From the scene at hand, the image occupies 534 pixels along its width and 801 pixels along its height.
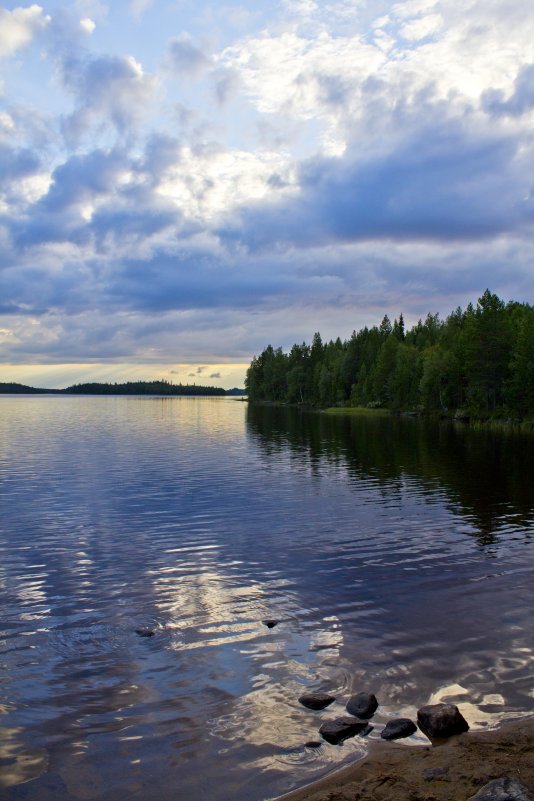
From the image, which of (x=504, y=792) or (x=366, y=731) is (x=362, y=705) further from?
(x=504, y=792)

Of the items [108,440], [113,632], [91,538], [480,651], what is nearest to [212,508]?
[91,538]

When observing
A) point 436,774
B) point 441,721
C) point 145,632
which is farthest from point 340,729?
point 145,632

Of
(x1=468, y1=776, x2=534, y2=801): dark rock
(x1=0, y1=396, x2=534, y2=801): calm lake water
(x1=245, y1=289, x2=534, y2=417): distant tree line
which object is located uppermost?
(x1=245, y1=289, x2=534, y2=417): distant tree line

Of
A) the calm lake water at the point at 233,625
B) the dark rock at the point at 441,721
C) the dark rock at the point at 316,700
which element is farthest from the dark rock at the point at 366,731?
the dark rock at the point at 316,700

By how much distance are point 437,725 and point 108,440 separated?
6993cm

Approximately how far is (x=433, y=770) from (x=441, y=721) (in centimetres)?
156

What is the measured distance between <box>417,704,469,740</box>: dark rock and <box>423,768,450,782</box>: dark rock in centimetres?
138

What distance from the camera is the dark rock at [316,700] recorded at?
1233cm

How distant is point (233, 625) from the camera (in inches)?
661

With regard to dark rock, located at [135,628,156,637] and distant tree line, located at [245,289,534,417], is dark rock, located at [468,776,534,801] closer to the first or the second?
dark rock, located at [135,628,156,637]

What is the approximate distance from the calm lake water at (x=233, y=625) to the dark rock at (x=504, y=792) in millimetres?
2646

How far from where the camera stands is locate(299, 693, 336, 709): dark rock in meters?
12.3

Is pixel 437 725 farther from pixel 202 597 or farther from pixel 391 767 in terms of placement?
pixel 202 597

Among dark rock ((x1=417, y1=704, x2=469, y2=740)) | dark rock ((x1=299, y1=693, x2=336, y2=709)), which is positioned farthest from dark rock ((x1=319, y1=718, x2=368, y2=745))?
dark rock ((x1=417, y1=704, x2=469, y2=740))
